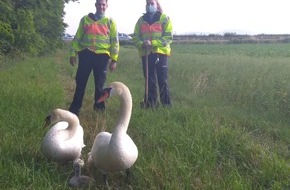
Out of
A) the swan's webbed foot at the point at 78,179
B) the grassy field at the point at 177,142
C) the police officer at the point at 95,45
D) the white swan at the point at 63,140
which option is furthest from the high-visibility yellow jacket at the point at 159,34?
the swan's webbed foot at the point at 78,179

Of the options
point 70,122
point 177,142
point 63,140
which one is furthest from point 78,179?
point 177,142

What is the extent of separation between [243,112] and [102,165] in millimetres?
4275

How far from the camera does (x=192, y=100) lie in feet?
29.1

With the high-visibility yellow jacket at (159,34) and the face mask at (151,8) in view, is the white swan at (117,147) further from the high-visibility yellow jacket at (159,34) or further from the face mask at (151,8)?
the face mask at (151,8)

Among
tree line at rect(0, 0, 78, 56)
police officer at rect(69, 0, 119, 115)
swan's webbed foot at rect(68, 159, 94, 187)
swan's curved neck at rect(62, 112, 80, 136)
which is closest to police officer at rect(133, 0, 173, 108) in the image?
police officer at rect(69, 0, 119, 115)

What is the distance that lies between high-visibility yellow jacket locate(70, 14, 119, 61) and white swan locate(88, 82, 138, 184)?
2.78 metres

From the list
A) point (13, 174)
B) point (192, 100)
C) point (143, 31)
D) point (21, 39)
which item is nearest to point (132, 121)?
point (143, 31)

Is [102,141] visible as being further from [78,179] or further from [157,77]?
[157,77]

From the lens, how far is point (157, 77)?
24.0ft

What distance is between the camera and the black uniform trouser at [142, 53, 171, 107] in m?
7.20

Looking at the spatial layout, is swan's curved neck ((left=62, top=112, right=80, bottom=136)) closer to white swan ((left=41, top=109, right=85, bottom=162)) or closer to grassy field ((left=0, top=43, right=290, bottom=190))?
white swan ((left=41, top=109, right=85, bottom=162))

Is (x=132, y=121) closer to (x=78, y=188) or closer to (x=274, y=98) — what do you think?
(x=78, y=188)

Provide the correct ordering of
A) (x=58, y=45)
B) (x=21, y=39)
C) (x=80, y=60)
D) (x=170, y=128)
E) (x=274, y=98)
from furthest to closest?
(x=58, y=45), (x=21, y=39), (x=274, y=98), (x=80, y=60), (x=170, y=128)

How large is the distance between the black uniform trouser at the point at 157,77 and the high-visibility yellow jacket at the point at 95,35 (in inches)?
35.0
